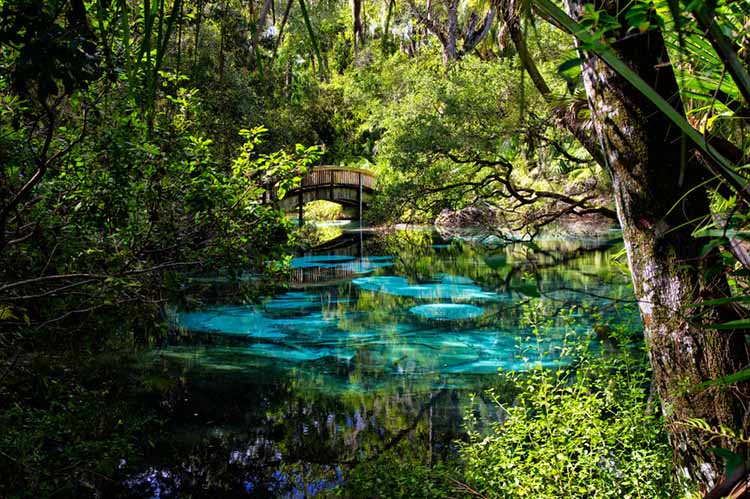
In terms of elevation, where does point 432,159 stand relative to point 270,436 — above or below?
above

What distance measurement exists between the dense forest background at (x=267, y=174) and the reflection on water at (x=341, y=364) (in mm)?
339

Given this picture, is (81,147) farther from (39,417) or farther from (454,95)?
(454,95)

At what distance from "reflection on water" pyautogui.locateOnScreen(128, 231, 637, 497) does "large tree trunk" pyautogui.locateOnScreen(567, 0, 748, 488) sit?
258 millimetres

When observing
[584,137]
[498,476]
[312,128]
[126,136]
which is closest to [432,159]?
[584,137]

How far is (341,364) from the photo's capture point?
8344 millimetres

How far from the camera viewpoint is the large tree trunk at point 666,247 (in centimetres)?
171

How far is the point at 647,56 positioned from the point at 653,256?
570 millimetres

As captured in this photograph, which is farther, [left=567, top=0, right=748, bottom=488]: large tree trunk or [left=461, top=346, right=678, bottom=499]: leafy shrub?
[left=461, top=346, right=678, bottom=499]: leafy shrub

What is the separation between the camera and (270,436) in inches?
242

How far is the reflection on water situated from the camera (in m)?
5.41

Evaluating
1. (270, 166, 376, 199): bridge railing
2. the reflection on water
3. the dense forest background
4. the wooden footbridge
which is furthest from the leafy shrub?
(270, 166, 376, 199): bridge railing

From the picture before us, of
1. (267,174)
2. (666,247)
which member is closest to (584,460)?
(666,247)

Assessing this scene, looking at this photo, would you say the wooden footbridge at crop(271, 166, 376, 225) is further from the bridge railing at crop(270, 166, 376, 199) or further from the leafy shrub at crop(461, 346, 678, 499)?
the leafy shrub at crop(461, 346, 678, 499)

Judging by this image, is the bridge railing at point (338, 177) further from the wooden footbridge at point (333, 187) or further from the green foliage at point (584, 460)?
the green foliage at point (584, 460)
